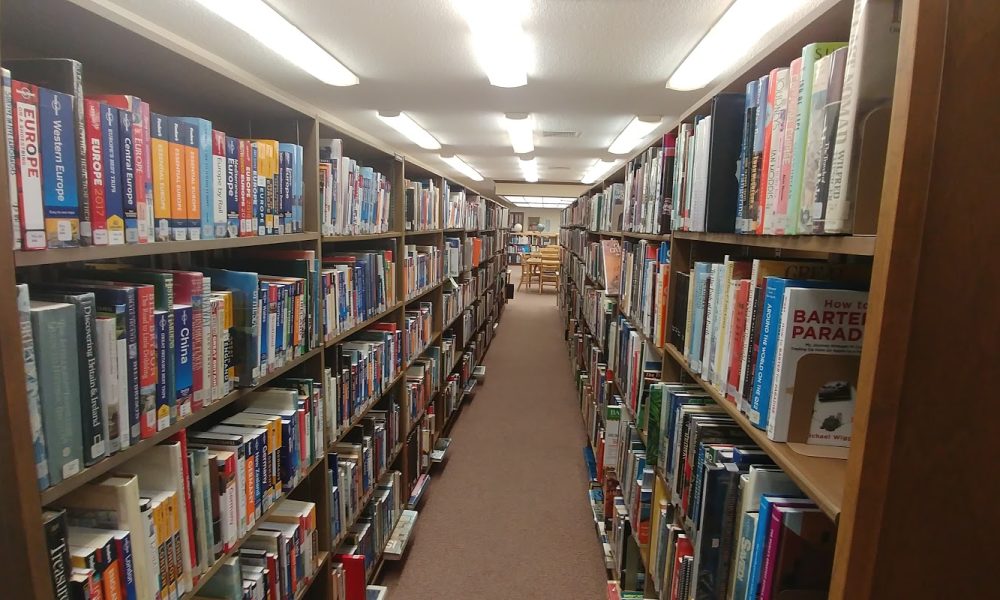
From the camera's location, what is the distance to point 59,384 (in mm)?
732

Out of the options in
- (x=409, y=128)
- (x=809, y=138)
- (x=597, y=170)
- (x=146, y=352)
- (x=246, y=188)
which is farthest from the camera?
(x=597, y=170)

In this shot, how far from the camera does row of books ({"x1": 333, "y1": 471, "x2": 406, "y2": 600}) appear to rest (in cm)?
192

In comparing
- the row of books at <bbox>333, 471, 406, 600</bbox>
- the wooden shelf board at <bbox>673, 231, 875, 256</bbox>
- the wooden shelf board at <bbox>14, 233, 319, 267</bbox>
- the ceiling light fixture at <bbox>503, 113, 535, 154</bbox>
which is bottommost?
the row of books at <bbox>333, 471, 406, 600</bbox>

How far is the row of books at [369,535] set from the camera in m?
1.92

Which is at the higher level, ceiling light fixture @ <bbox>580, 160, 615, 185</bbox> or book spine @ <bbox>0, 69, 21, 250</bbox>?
ceiling light fixture @ <bbox>580, 160, 615, 185</bbox>

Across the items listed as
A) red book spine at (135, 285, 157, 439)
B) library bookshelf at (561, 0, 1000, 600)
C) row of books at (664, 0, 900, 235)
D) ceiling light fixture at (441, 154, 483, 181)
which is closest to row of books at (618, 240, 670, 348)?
row of books at (664, 0, 900, 235)

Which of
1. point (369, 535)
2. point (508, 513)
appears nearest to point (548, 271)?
point (508, 513)

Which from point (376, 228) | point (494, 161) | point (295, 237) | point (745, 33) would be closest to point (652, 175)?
point (745, 33)

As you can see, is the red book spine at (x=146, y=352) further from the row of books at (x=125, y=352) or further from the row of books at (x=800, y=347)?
the row of books at (x=800, y=347)

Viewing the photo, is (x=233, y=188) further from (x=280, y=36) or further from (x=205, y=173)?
(x=280, y=36)

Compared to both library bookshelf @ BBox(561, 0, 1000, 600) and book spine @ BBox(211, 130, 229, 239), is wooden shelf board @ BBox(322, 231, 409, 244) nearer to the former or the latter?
book spine @ BBox(211, 130, 229, 239)

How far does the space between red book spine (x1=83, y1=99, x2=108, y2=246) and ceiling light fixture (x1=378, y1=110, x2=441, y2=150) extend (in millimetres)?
4119

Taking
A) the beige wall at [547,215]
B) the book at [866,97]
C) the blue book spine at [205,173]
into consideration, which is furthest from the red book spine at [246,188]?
the beige wall at [547,215]

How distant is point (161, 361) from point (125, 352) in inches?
3.8
